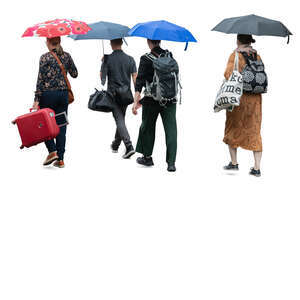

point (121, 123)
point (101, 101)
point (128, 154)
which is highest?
point (101, 101)

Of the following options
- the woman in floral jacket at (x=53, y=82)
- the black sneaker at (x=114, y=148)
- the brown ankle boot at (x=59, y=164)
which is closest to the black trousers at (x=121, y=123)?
the black sneaker at (x=114, y=148)

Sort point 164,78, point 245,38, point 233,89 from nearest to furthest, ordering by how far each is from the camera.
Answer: point 233,89 < point 245,38 < point 164,78

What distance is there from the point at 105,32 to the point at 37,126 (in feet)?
6.20

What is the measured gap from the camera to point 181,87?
9758mm

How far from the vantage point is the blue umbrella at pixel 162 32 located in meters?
9.15

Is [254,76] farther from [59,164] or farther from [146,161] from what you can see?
[59,164]

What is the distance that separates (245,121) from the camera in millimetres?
9570

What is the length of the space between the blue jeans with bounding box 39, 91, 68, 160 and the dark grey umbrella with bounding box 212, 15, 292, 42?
2.71m

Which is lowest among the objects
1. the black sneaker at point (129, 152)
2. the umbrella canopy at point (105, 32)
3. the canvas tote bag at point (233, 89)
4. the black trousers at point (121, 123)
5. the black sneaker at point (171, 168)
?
the black sneaker at point (171, 168)

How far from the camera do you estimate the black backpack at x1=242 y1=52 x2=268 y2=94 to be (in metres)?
9.23

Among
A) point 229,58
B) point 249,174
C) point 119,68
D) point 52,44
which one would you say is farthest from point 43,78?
point 249,174

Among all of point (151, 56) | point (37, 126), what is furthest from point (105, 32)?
point (37, 126)

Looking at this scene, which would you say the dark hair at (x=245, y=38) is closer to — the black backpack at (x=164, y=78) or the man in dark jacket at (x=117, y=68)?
the black backpack at (x=164, y=78)

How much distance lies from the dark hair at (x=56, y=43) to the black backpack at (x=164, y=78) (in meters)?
1.41
